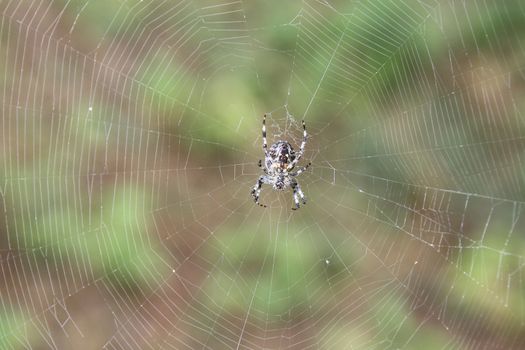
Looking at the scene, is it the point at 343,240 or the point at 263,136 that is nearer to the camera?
the point at 263,136

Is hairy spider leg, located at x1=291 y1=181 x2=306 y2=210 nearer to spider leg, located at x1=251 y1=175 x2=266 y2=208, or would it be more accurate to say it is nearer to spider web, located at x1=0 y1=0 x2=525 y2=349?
spider web, located at x1=0 y1=0 x2=525 y2=349

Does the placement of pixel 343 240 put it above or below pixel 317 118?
below

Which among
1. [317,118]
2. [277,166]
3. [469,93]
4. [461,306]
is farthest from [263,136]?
[461,306]

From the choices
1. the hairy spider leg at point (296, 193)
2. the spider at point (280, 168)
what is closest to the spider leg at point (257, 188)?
the spider at point (280, 168)

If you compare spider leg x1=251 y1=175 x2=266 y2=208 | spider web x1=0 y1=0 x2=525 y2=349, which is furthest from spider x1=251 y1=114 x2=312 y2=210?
spider web x1=0 y1=0 x2=525 y2=349

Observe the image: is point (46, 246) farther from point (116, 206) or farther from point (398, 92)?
point (398, 92)

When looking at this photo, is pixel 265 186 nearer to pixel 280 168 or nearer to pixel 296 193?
pixel 296 193
